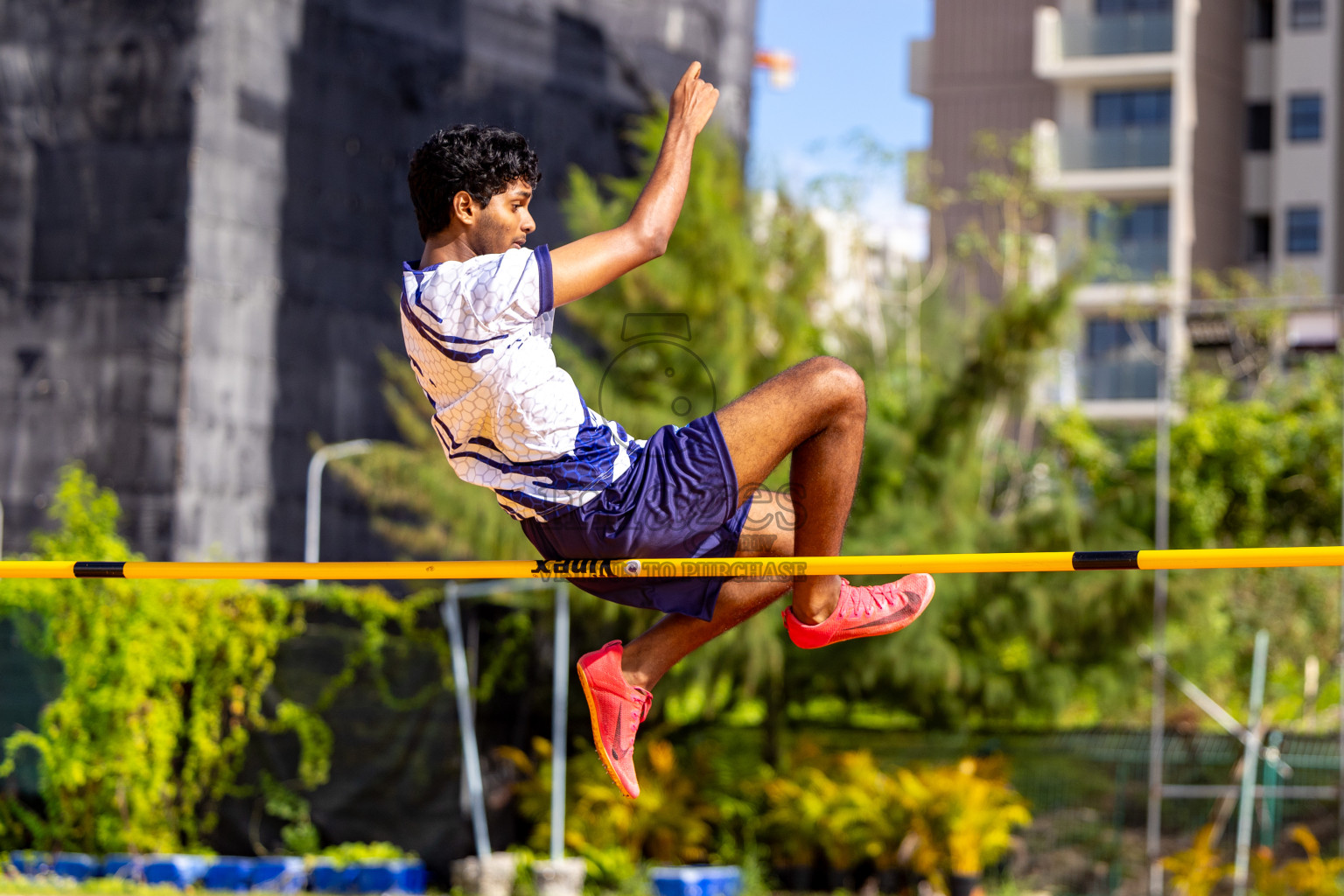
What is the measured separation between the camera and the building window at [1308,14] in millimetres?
28609

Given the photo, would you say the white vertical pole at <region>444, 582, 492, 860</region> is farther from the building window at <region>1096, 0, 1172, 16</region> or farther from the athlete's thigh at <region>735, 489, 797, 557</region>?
the building window at <region>1096, 0, 1172, 16</region>

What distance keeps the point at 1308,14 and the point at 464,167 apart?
93.5ft

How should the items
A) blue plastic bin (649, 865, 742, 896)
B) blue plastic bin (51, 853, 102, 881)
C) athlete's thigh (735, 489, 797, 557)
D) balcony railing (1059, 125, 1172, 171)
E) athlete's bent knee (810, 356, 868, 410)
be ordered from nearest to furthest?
athlete's bent knee (810, 356, 868, 410), athlete's thigh (735, 489, 797, 557), blue plastic bin (51, 853, 102, 881), blue plastic bin (649, 865, 742, 896), balcony railing (1059, 125, 1172, 171)

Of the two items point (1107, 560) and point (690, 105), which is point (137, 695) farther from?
point (1107, 560)

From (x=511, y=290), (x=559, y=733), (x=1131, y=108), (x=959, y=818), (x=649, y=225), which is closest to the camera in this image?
(x=511, y=290)

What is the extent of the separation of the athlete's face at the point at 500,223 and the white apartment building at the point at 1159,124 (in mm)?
23688

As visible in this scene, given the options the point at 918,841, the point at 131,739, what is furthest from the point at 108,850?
the point at 918,841

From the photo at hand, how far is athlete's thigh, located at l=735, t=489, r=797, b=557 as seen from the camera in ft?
13.9

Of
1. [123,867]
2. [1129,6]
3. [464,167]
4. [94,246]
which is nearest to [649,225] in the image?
[464,167]

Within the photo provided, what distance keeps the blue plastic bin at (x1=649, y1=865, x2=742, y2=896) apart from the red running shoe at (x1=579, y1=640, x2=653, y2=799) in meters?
7.31

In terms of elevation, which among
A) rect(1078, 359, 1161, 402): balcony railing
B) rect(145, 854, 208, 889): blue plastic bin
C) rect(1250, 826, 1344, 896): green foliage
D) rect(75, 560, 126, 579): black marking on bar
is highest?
rect(1078, 359, 1161, 402): balcony railing

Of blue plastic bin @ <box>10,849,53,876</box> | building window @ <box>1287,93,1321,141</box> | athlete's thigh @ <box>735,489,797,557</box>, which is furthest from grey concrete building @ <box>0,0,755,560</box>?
building window @ <box>1287,93,1321,141</box>

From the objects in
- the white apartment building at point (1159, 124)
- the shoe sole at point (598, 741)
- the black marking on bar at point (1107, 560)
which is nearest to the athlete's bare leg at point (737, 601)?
the shoe sole at point (598, 741)

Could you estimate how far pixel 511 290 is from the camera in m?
3.66
